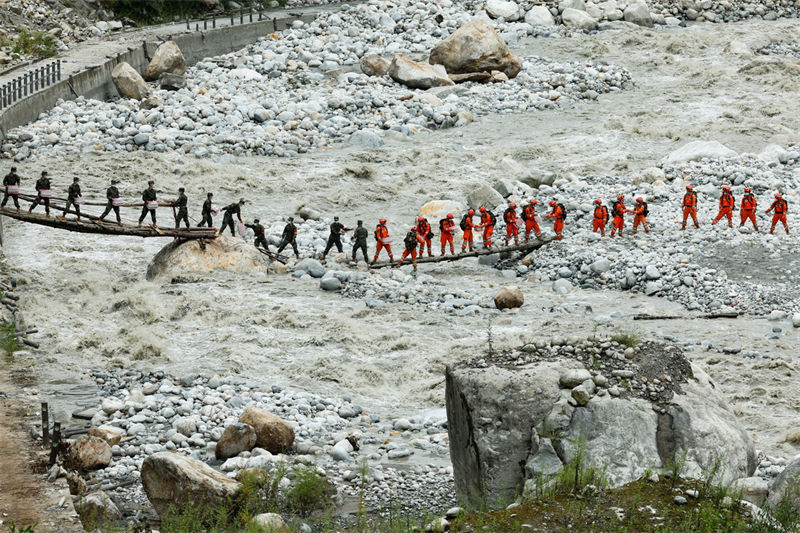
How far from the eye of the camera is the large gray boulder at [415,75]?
3778 cm

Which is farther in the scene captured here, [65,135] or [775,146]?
[65,135]

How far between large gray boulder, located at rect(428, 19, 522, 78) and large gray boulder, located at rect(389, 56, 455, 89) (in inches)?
38.3

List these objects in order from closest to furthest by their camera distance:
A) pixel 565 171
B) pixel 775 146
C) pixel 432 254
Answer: pixel 432 254
pixel 775 146
pixel 565 171

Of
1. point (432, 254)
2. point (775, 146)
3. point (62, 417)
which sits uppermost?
point (775, 146)

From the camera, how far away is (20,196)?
23.1m

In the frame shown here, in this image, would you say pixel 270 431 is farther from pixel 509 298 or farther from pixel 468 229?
pixel 468 229

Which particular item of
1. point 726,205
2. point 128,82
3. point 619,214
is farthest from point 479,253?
point 128,82

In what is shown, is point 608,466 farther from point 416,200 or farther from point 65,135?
point 65,135

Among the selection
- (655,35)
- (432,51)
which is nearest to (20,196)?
(432,51)

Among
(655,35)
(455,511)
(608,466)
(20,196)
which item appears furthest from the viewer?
(655,35)

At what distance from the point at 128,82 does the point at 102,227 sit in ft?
44.7

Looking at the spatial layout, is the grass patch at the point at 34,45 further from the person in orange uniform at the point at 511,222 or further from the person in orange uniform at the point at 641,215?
the person in orange uniform at the point at 641,215

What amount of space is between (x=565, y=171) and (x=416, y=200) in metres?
4.10

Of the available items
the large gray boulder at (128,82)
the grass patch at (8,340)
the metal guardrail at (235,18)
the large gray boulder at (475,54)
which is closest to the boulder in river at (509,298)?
the grass patch at (8,340)
